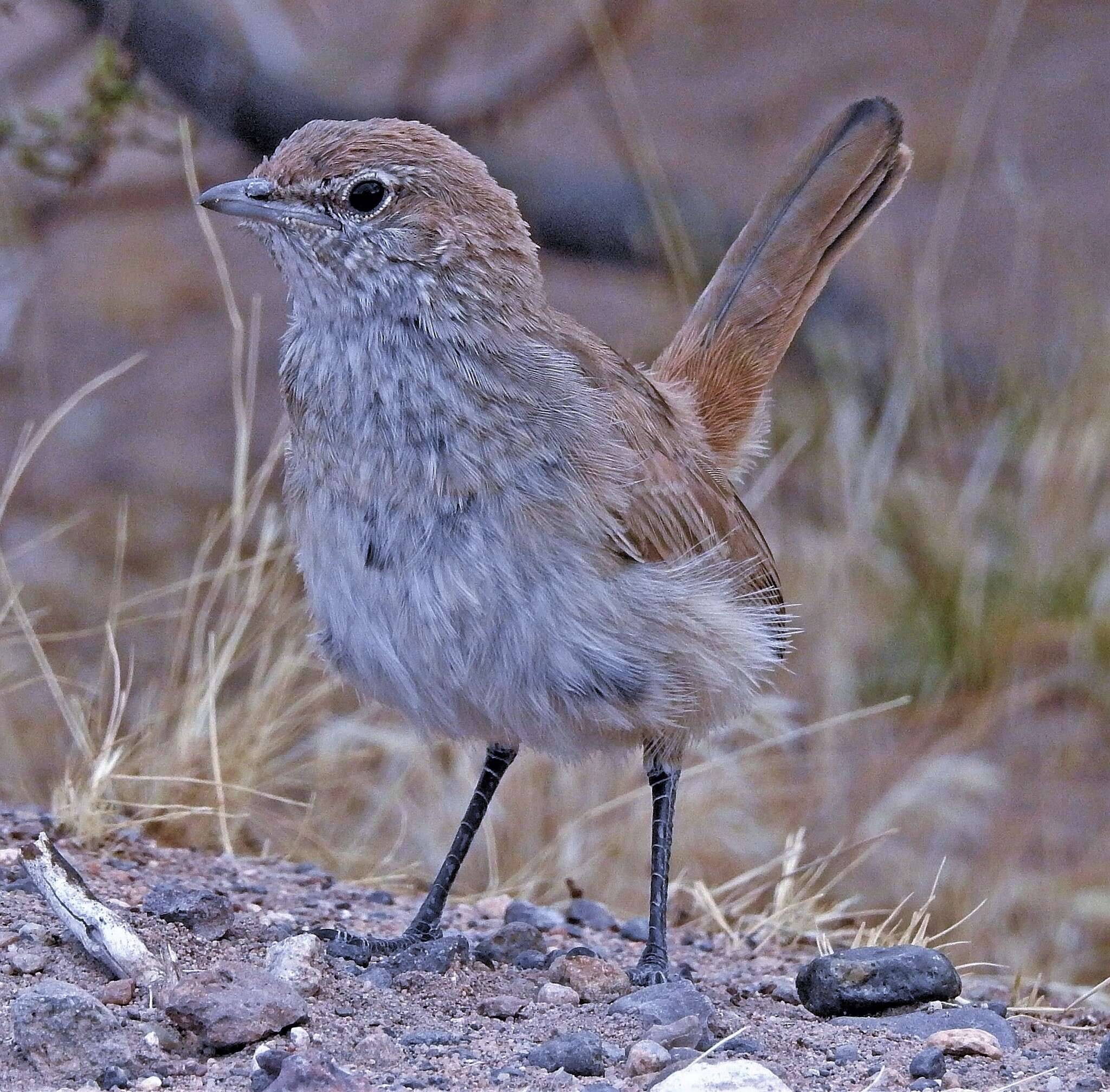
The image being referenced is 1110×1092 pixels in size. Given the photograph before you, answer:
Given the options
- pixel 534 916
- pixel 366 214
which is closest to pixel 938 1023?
pixel 534 916

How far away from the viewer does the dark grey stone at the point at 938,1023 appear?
130 inches

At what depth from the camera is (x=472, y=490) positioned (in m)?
3.43

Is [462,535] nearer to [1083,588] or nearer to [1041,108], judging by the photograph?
[1083,588]

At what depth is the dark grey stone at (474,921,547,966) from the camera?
3.74m

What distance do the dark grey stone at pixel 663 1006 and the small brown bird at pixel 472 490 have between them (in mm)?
328

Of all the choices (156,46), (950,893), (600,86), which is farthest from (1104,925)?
(600,86)

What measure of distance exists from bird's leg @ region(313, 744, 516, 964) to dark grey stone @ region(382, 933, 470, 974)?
6 cm

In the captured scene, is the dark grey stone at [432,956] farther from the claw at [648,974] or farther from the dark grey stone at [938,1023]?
the dark grey stone at [938,1023]

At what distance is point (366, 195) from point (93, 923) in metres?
1.63

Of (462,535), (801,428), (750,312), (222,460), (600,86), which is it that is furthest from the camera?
(600,86)

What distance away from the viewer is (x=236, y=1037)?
9.28 ft

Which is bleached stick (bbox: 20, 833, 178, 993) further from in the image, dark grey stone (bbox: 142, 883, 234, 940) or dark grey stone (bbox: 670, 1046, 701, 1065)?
dark grey stone (bbox: 670, 1046, 701, 1065)

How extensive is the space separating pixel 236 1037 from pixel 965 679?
4.66 m

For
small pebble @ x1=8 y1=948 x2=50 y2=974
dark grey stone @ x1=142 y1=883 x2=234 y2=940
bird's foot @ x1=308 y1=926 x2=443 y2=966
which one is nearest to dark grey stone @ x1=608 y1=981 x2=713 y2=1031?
bird's foot @ x1=308 y1=926 x2=443 y2=966
